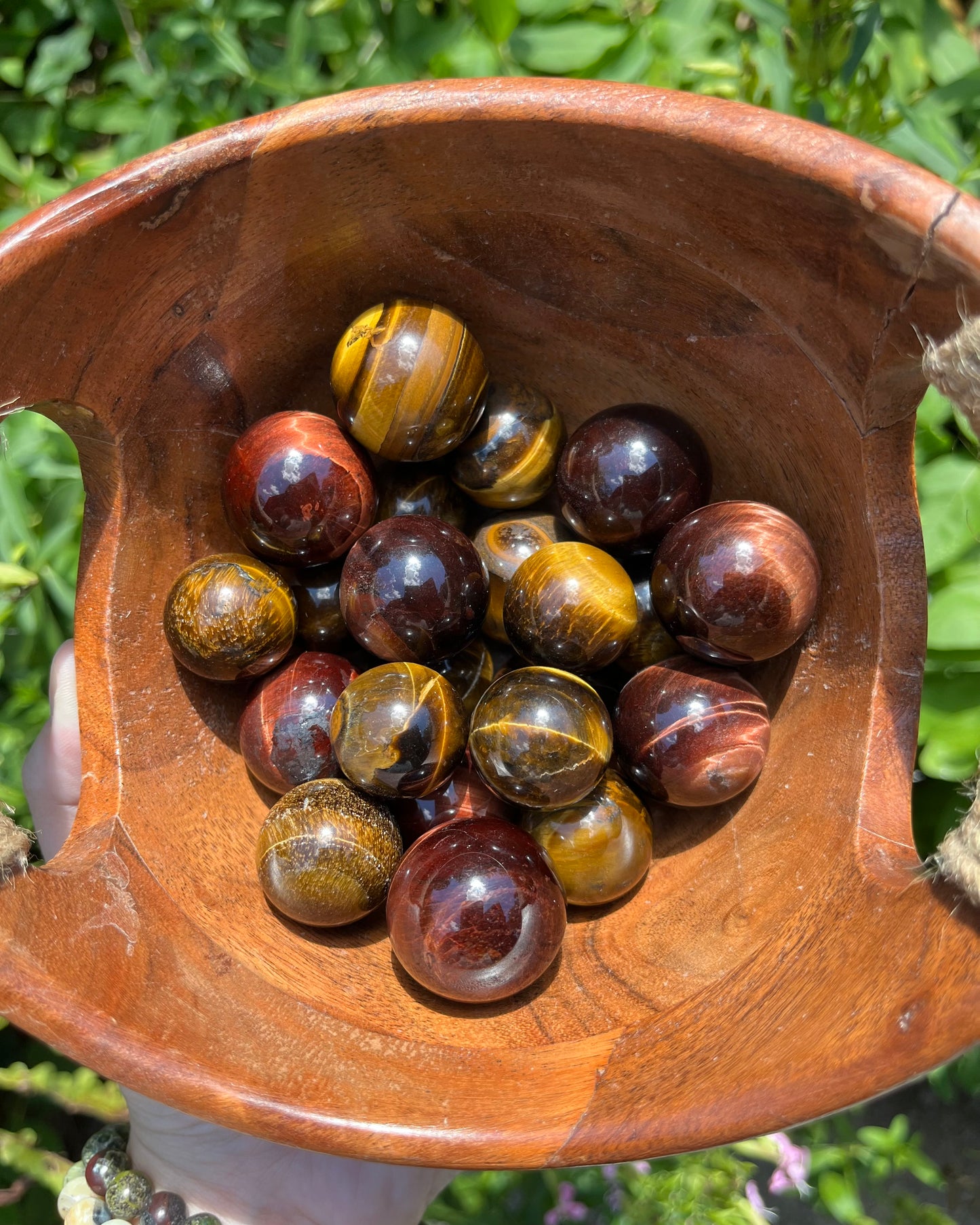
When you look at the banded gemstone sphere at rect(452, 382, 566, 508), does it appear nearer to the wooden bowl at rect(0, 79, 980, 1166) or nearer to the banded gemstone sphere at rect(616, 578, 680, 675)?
the wooden bowl at rect(0, 79, 980, 1166)

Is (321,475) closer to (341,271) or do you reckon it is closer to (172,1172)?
(341,271)

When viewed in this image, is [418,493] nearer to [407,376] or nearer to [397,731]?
[407,376]

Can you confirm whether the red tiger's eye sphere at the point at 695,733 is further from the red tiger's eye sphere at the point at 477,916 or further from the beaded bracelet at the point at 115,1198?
the beaded bracelet at the point at 115,1198

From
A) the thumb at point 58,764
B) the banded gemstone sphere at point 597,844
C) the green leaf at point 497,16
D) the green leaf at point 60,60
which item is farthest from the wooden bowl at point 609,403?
the green leaf at point 60,60

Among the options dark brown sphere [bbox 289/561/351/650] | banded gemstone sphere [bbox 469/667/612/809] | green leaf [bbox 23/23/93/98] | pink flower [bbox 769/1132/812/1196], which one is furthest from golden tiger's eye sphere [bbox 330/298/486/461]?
pink flower [bbox 769/1132/812/1196]

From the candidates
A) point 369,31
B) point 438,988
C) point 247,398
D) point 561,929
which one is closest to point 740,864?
point 561,929
